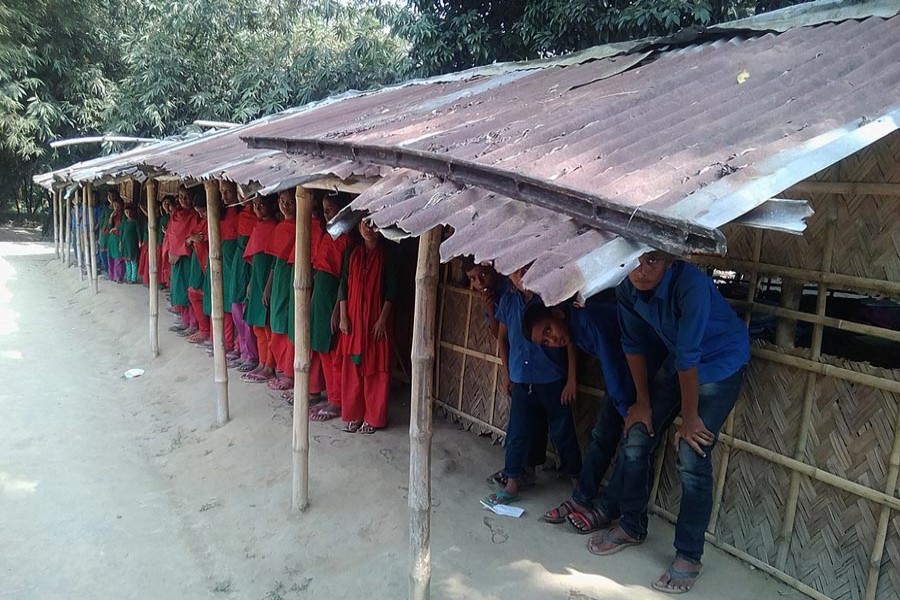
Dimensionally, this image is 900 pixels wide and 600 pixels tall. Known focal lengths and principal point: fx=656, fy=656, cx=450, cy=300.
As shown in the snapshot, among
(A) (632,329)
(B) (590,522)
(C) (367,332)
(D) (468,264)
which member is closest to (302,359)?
(C) (367,332)

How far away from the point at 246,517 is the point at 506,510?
1723 mm

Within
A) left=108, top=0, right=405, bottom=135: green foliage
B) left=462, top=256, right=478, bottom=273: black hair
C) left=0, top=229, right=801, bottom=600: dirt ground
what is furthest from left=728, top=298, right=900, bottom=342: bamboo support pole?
left=108, top=0, right=405, bottom=135: green foliage

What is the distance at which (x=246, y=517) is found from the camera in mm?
4332

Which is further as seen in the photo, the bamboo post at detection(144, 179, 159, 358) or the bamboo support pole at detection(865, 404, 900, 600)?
the bamboo post at detection(144, 179, 159, 358)

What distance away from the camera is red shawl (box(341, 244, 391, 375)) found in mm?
5242

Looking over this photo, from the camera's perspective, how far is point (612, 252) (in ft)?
6.43

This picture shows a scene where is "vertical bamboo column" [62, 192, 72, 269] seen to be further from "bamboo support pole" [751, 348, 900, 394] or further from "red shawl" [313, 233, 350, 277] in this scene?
"bamboo support pole" [751, 348, 900, 394]

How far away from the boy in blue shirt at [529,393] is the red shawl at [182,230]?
5.45 meters

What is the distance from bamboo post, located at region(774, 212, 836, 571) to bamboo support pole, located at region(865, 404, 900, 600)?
0.37 m

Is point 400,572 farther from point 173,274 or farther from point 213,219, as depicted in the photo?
point 173,274

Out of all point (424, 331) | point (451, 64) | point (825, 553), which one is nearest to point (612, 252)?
point (424, 331)

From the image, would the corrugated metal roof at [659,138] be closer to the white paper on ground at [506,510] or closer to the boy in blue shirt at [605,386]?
the boy in blue shirt at [605,386]

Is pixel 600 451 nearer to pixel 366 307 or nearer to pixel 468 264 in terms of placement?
pixel 468 264

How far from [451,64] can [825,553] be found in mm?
8675
